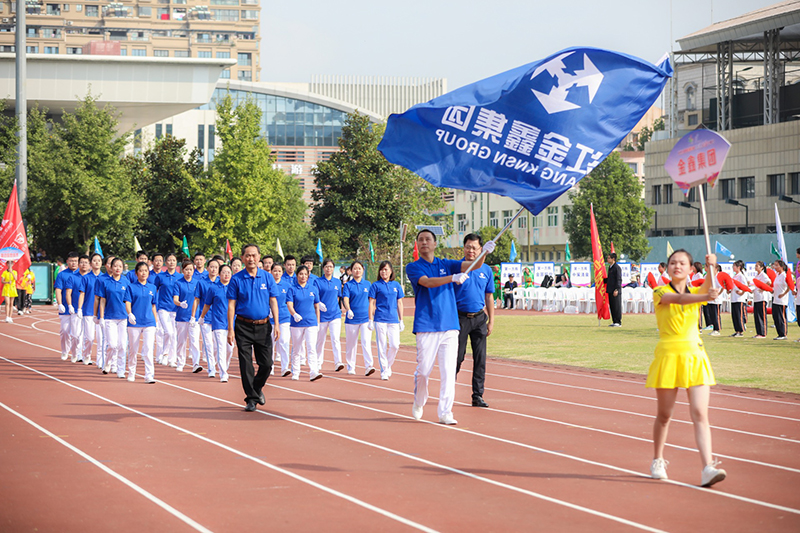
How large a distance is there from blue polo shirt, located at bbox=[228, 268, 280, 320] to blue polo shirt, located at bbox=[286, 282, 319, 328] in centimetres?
376

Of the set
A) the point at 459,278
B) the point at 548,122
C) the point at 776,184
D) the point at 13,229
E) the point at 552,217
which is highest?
the point at 776,184

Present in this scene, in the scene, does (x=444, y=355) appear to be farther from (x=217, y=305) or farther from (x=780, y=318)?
(x=780, y=318)

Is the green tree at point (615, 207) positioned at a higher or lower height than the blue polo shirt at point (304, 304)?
higher

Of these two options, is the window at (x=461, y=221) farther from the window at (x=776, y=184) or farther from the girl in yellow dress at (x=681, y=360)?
the girl in yellow dress at (x=681, y=360)

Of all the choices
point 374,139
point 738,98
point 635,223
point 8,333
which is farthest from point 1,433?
point 738,98

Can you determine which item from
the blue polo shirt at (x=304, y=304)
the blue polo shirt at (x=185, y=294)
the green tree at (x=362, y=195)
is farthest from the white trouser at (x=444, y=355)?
the green tree at (x=362, y=195)

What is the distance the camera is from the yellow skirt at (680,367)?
7297 mm

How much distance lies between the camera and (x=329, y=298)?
53.5ft

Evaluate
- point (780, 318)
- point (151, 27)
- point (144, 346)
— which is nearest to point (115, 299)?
point (144, 346)

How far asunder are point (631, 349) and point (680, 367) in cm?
1403

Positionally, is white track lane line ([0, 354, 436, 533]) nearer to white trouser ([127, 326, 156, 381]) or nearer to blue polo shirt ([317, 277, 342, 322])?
white trouser ([127, 326, 156, 381])

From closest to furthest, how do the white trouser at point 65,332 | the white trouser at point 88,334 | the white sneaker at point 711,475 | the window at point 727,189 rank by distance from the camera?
the white sneaker at point 711,475
the white trouser at point 88,334
the white trouser at point 65,332
the window at point 727,189

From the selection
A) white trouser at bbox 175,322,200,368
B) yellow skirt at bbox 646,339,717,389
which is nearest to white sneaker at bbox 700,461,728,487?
yellow skirt at bbox 646,339,717,389

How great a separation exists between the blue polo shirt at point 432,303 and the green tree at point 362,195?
138 ft
